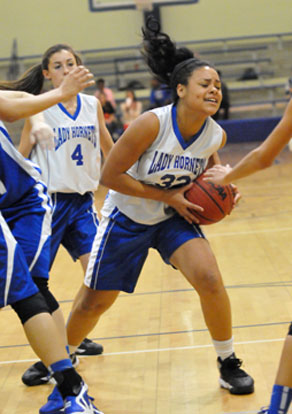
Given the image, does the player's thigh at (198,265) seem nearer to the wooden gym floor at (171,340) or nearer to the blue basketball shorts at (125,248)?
the blue basketball shorts at (125,248)

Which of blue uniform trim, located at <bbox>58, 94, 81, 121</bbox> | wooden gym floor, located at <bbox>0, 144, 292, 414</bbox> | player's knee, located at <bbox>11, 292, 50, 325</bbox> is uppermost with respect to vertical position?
blue uniform trim, located at <bbox>58, 94, 81, 121</bbox>

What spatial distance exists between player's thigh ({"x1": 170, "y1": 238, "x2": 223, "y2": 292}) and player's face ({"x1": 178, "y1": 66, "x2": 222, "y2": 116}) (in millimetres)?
611

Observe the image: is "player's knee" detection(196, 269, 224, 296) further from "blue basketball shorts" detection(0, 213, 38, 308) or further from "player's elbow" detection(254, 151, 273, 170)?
"blue basketball shorts" detection(0, 213, 38, 308)

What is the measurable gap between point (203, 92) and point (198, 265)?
2.62 feet

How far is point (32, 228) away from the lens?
2703 mm

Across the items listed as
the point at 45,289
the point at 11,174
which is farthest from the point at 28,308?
the point at 11,174

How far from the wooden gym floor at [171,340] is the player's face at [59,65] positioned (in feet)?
5.04

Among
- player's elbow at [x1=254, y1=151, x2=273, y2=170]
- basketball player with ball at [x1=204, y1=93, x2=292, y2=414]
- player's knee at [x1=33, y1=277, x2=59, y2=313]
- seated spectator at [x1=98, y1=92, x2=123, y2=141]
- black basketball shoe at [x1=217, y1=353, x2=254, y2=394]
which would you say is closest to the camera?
basketball player with ball at [x1=204, y1=93, x2=292, y2=414]

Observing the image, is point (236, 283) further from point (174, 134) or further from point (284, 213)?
point (284, 213)

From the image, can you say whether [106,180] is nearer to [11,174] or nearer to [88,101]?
[11,174]

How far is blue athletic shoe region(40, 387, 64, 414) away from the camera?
2789mm

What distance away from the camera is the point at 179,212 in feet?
9.73

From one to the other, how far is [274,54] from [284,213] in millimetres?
9836

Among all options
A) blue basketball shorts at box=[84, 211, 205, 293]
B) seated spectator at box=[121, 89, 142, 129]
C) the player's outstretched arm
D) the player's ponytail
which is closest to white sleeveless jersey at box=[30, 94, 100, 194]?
the player's ponytail
